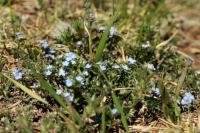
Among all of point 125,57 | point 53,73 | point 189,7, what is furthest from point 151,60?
point 189,7

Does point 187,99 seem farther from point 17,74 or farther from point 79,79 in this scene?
point 17,74

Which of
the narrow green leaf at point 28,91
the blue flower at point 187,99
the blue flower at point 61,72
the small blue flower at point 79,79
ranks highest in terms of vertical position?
the blue flower at point 61,72

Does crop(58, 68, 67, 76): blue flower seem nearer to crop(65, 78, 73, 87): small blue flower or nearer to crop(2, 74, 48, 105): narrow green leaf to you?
crop(65, 78, 73, 87): small blue flower

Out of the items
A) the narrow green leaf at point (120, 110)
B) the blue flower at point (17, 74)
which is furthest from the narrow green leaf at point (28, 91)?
the narrow green leaf at point (120, 110)

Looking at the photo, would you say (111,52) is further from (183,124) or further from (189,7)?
(189,7)

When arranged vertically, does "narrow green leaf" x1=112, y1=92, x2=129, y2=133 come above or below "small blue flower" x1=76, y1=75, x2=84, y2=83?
below

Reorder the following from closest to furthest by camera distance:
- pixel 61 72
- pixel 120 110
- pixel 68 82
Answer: pixel 120 110
pixel 68 82
pixel 61 72

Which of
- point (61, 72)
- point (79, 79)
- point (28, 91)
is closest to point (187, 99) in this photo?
point (79, 79)

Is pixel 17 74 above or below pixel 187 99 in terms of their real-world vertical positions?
above

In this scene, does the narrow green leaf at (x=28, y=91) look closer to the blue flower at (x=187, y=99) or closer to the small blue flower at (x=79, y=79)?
the small blue flower at (x=79, y=79)

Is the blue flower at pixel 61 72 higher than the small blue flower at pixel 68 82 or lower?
higher

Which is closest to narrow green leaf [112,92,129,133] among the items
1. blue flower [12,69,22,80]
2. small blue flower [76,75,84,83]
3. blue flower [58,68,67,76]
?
small blue flower [76,75,84,83]

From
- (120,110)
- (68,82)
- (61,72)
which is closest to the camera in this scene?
(120,110)
